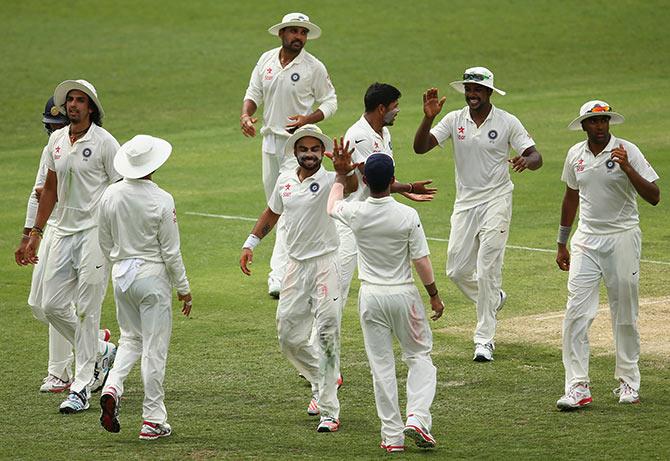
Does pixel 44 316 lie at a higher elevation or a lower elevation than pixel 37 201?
lower

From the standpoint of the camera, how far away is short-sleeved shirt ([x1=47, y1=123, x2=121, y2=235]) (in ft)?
39.3

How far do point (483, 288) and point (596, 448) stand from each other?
3.44m

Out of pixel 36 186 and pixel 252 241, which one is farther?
pixel 36 186

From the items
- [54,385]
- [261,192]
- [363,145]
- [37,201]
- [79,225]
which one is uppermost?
[363,145]

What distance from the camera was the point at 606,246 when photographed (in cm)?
1174

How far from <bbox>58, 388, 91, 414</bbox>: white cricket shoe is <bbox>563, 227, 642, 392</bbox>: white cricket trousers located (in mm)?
3935

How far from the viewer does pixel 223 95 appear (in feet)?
103

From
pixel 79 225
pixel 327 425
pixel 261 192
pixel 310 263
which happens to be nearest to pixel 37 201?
pixel 79 225

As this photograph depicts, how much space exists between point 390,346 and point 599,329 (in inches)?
168

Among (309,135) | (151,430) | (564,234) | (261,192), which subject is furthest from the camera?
(261,192)

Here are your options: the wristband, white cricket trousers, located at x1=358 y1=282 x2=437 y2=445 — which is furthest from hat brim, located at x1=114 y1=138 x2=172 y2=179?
the wristband

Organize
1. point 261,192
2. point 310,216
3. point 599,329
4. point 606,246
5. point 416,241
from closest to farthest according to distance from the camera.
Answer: point 416,241, point 310,216, point 606,246, point 599,329, point 261,192

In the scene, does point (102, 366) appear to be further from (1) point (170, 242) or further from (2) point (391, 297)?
(2) point (391, 297)

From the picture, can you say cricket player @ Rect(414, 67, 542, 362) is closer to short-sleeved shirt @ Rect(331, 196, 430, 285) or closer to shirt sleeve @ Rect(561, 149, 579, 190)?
shirt sleeve @ Rect(561, 149, 579, 190)
